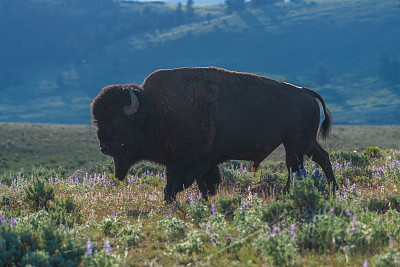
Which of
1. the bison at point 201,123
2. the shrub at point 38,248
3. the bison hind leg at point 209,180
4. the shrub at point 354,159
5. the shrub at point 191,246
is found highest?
the bison at point 201,123

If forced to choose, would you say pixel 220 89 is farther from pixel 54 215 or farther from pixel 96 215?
pixel 54 215

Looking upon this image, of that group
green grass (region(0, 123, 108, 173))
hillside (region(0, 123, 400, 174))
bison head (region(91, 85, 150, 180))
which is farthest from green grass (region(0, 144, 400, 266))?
green grass (region(0, 123, 108, 173))

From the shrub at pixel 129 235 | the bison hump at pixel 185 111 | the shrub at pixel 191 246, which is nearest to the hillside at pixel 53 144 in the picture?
the bison hump at pixel 185 111

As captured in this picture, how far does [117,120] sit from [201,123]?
127 centimetres

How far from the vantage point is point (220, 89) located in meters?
7.25

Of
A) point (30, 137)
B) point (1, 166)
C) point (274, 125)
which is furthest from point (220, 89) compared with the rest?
point (30, 137)

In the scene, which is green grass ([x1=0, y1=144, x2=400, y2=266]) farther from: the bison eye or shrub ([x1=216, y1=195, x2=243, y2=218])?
the bison eye

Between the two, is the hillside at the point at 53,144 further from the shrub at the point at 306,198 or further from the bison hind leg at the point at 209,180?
the shrub at the point at 306,198

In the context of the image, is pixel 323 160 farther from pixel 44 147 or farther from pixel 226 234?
pixel 44 147

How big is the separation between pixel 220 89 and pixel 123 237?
3218mm

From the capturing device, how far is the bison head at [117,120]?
6.86 m

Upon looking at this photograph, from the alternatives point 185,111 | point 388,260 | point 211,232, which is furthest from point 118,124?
point 388,260

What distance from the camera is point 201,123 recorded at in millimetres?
6898

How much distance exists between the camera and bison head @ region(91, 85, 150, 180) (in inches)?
270
